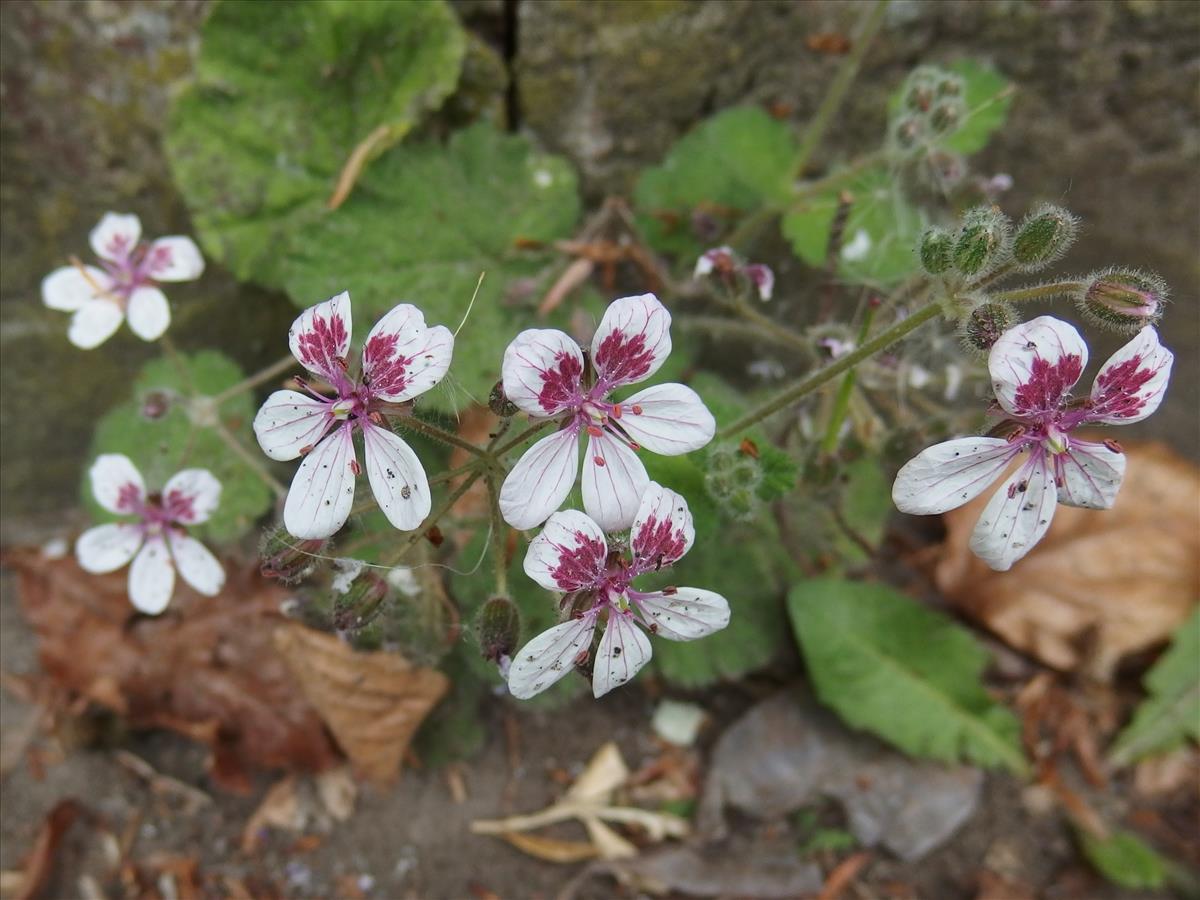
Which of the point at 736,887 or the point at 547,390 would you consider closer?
the point at 547,390

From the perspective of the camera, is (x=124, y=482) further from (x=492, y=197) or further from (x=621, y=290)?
(x=621, y=290)

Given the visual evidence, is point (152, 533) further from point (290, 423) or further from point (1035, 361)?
point (1035, 361)

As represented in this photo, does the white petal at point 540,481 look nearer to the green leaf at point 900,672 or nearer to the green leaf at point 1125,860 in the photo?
the green leaf at point 900,672

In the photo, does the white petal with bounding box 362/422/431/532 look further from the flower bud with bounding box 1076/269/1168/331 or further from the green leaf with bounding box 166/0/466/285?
the green leaf with bounding box 166/0/466/285

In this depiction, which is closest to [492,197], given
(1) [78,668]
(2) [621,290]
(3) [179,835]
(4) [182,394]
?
(2) [621,290]

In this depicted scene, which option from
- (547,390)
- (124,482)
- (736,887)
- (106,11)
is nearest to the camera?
(547,390)

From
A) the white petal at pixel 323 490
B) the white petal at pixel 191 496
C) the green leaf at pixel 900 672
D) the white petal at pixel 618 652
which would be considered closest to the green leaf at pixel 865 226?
the green leaf at pixel 900 672
